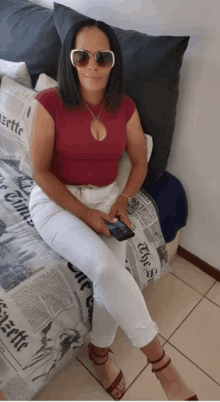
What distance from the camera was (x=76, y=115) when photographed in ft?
3.27

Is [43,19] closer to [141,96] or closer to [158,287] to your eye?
[141,96]

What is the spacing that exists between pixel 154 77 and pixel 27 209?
28.0 inches

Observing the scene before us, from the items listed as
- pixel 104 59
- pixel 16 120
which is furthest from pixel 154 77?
pixel 16 120

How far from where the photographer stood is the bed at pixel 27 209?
0.87 metres

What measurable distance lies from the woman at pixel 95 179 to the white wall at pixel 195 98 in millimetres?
260

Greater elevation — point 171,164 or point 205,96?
point 205,96

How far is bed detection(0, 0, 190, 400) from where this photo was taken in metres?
0.87

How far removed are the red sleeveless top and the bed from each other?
0.34 ft

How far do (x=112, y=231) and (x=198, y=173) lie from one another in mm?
566

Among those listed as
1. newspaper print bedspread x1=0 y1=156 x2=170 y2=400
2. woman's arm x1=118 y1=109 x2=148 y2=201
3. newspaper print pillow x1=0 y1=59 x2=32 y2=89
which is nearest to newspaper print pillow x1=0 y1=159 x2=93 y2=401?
newspaper print bedspread x1=0 y1=156 x2=170 y2=400

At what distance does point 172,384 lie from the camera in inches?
36.5

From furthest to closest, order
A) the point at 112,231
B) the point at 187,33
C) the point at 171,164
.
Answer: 1. the point at 171,164
2. the point at 187,33
3. the point at 112,231

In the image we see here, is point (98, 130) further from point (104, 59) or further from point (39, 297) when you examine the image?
point (39, 297)

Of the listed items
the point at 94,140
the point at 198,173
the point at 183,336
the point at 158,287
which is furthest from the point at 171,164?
the point at 183,336
